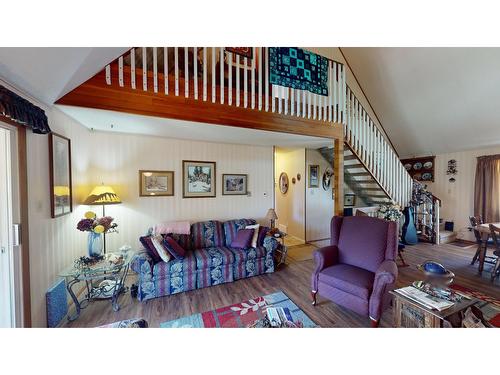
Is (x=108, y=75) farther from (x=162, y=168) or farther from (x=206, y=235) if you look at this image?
(x=206, y=235)

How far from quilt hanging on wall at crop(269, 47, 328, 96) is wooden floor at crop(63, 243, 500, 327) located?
2.78 metres

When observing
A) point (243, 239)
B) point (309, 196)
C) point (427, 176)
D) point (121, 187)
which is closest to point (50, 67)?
point (121, 187)

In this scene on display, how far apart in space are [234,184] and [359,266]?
2409mm

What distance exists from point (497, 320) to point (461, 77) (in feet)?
12.0

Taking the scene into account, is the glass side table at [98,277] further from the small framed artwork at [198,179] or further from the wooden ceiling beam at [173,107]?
the wooden ceiling beam at [173,107]

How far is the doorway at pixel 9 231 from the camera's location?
57.0 inches

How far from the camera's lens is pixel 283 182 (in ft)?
18.3

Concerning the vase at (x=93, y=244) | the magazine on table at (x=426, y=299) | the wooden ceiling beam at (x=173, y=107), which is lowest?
the magazine on table at (x=426, y=299)

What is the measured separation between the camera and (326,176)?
16.1 ft

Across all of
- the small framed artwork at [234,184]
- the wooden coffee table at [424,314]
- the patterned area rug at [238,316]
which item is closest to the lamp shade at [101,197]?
the patterned area rug at [238,316]

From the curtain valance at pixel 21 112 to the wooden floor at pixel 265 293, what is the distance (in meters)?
1.86

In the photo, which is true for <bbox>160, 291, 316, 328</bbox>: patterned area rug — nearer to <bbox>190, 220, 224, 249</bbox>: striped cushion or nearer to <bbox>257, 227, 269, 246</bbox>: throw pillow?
<bbox>257, 227, 269, 246</bbox>: throw pillow

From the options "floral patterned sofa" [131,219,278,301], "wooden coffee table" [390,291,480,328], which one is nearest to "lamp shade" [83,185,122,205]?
"floral patterned sofa" [131,219,278,301]
